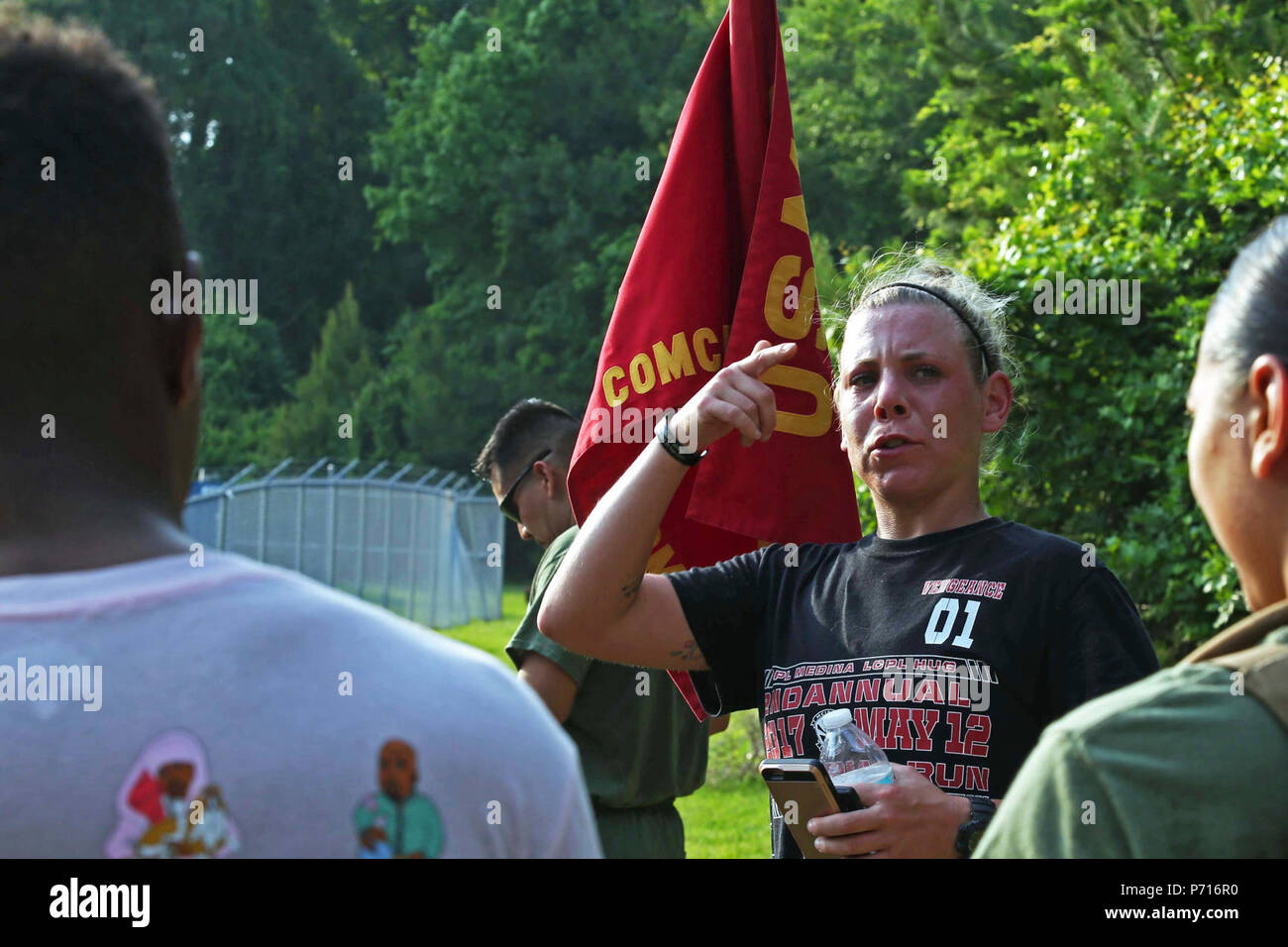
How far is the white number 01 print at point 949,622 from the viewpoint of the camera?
103 inches

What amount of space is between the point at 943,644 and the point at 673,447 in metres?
0.74

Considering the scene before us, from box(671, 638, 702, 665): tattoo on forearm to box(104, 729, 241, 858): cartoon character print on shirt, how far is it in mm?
1813

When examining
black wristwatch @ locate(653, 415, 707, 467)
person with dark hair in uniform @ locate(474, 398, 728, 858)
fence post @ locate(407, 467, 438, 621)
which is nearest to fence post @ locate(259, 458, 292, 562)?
fence post @ locate(407, 467, 438, 621)

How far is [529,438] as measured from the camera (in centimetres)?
509

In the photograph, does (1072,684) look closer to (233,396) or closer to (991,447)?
(991,447)

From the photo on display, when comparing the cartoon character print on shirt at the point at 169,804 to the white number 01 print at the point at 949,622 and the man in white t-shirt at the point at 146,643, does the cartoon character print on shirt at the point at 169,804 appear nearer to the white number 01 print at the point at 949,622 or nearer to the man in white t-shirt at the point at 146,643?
the man in white t-shirt at the point at 146,643

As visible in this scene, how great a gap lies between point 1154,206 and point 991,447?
5.35 m

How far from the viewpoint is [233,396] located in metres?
42.6

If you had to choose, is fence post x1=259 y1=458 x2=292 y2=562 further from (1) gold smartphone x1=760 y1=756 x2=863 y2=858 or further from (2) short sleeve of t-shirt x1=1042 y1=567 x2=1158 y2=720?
(2) short sleeve of t-shirt x1=1042 y1=567 x2=1158 y2=720

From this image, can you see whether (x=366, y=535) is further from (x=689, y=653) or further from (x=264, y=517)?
(x=689, y=653)

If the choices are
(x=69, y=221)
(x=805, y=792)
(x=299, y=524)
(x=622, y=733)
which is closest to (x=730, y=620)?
(x=805, y=792)

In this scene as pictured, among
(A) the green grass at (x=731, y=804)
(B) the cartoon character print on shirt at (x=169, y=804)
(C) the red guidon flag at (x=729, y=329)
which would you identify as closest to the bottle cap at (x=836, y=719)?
(C) the red guidon flag at (x=729, y=329)

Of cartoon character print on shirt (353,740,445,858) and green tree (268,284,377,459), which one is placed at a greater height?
green tree (268,284,377,459)

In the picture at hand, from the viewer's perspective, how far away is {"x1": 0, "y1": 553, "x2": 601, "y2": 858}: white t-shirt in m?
1.21
